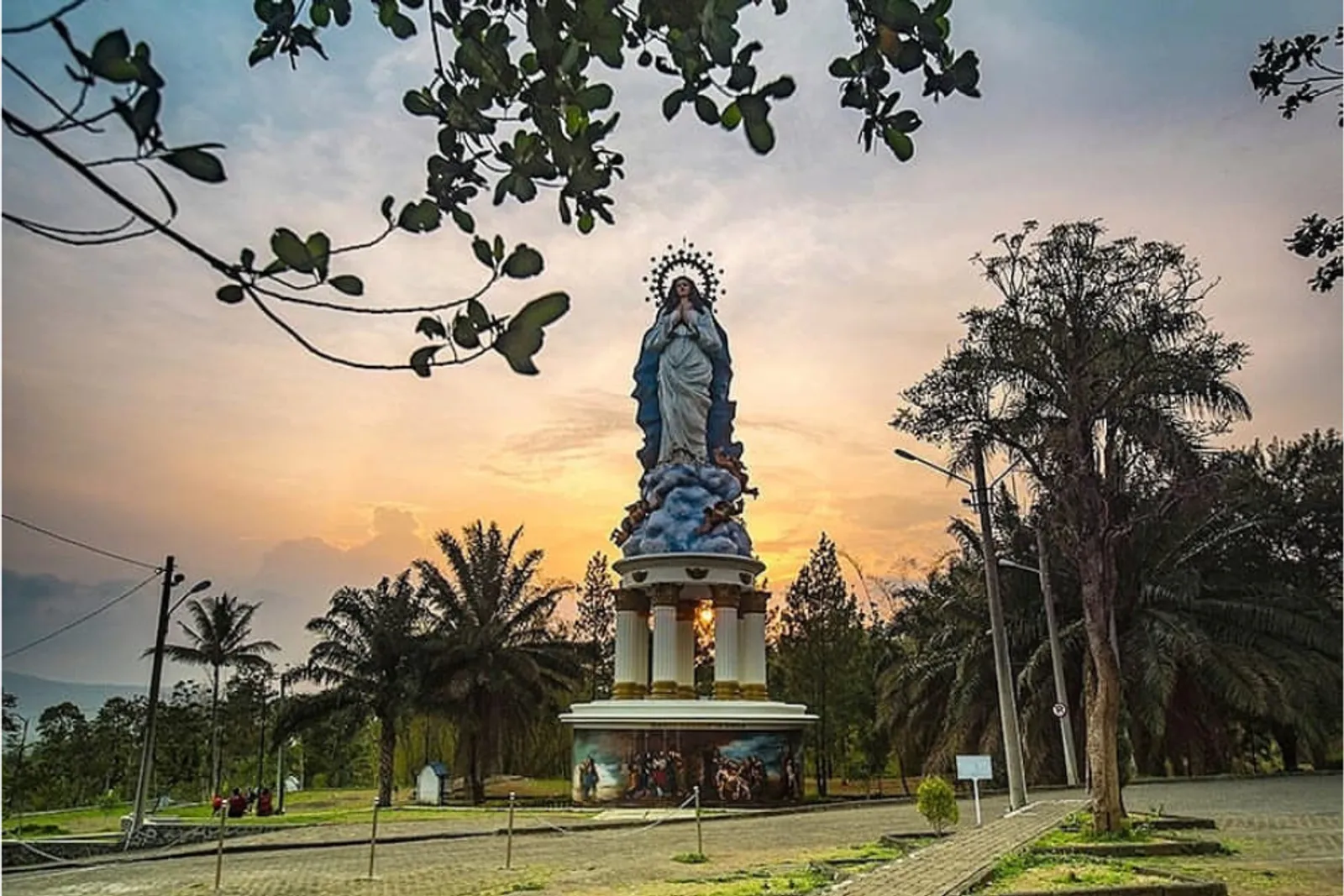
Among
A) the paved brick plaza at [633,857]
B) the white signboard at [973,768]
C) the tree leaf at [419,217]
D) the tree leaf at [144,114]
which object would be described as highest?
the tree leaf at [419,217]

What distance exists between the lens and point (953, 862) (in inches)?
368

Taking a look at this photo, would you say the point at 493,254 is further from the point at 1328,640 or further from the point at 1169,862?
the point at 1328,640

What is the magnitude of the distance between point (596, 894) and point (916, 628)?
2194 centimetres

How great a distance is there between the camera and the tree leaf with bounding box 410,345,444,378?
1.85 metres

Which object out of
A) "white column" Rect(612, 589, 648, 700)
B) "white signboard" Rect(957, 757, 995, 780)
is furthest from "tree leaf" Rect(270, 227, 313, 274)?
"white column" Rect(612, 589, 648, 700)

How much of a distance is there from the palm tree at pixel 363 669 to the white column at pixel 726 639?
8142 mm

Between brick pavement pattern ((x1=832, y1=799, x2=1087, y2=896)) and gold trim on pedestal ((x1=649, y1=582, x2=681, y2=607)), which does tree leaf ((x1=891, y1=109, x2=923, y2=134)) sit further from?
gold trim on pedestal ((x1=649, y1=582, x2=681, y2=607))

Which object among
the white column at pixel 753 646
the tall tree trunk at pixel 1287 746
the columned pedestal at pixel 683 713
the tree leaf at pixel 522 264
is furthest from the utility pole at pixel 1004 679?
the tall tree trunk at pixel 1287 746

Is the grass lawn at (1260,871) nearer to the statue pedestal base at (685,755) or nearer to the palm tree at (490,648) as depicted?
the statue pedestal base at (685,755)

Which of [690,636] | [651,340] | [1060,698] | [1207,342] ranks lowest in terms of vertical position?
[1060,698]

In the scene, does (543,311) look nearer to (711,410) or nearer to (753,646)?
(753,646)

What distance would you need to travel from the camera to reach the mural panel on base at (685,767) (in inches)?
864

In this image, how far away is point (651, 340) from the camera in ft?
92.2

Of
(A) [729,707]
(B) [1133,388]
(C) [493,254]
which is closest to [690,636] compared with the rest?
(A) [729,707]
